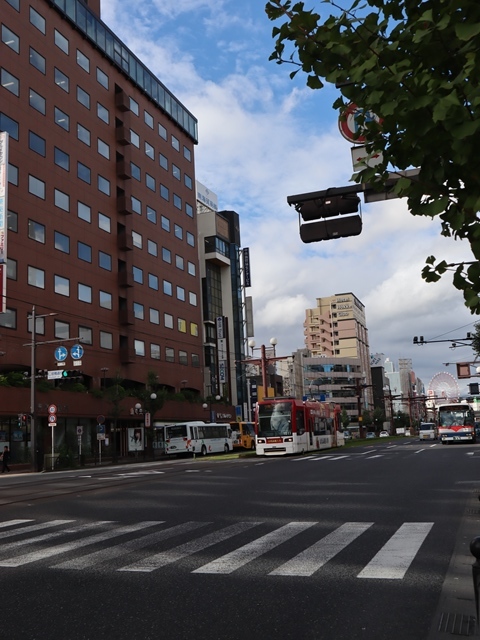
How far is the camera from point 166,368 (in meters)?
61.9

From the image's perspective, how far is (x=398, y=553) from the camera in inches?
306

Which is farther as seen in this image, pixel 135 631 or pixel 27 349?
pixel 27 349

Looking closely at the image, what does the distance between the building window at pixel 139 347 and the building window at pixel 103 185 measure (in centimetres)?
1336

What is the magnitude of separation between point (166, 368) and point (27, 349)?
2069 centimetres

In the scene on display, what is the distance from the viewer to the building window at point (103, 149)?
5500cm

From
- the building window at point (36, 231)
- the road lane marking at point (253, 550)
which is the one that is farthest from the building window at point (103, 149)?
the road lane marking at point (253, 550)

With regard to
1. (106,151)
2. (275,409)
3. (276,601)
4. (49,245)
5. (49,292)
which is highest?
(106,151)

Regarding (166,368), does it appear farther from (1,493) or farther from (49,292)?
(1,493)

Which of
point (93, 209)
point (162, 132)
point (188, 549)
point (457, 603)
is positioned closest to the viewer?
point (457, 603)

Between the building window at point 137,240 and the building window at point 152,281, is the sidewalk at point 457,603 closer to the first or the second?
the building window at point 137,240

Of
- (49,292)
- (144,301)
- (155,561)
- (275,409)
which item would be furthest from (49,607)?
(144,301)

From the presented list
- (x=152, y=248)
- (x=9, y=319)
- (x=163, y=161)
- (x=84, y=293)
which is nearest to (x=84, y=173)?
(x=84, y=293)

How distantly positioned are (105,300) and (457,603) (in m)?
49.9

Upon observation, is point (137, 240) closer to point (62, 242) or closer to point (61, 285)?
point (62, 242)
